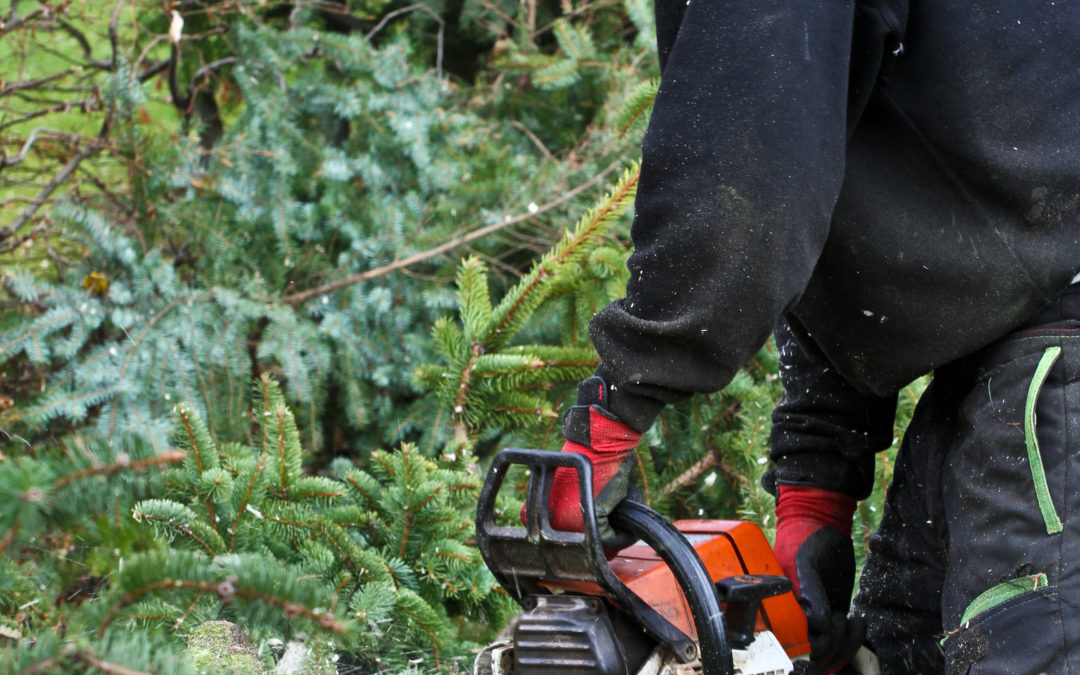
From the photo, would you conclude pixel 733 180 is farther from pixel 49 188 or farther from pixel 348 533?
pixel 49 188

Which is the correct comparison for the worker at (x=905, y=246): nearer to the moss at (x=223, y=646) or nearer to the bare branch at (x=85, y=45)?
the moss at (x=223, y=646)

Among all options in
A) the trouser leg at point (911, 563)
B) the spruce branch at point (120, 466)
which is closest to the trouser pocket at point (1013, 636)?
the trouser leg at point (911, 563)

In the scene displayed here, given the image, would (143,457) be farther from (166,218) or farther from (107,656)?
(166,218)

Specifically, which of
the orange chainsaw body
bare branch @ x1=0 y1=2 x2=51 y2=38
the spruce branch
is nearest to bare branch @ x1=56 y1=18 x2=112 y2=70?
bare branch @ x1=0 y1=2 x2=51 y2=38

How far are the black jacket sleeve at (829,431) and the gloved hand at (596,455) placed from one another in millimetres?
692

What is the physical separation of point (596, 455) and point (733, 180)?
0.47 meters

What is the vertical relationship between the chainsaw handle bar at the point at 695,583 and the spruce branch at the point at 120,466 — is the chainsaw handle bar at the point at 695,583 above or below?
below

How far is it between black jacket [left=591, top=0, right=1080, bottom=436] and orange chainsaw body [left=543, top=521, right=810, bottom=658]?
0.24 metres

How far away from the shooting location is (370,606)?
6.00 ft

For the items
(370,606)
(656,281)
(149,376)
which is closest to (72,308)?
(149,376)

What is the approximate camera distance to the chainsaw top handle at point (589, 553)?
1314 mm

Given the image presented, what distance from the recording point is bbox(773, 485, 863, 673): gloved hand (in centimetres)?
175

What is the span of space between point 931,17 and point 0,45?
359 cm

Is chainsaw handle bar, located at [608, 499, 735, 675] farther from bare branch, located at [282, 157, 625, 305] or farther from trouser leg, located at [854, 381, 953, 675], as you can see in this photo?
bare branch, located at [282, 157, 625, 305]
